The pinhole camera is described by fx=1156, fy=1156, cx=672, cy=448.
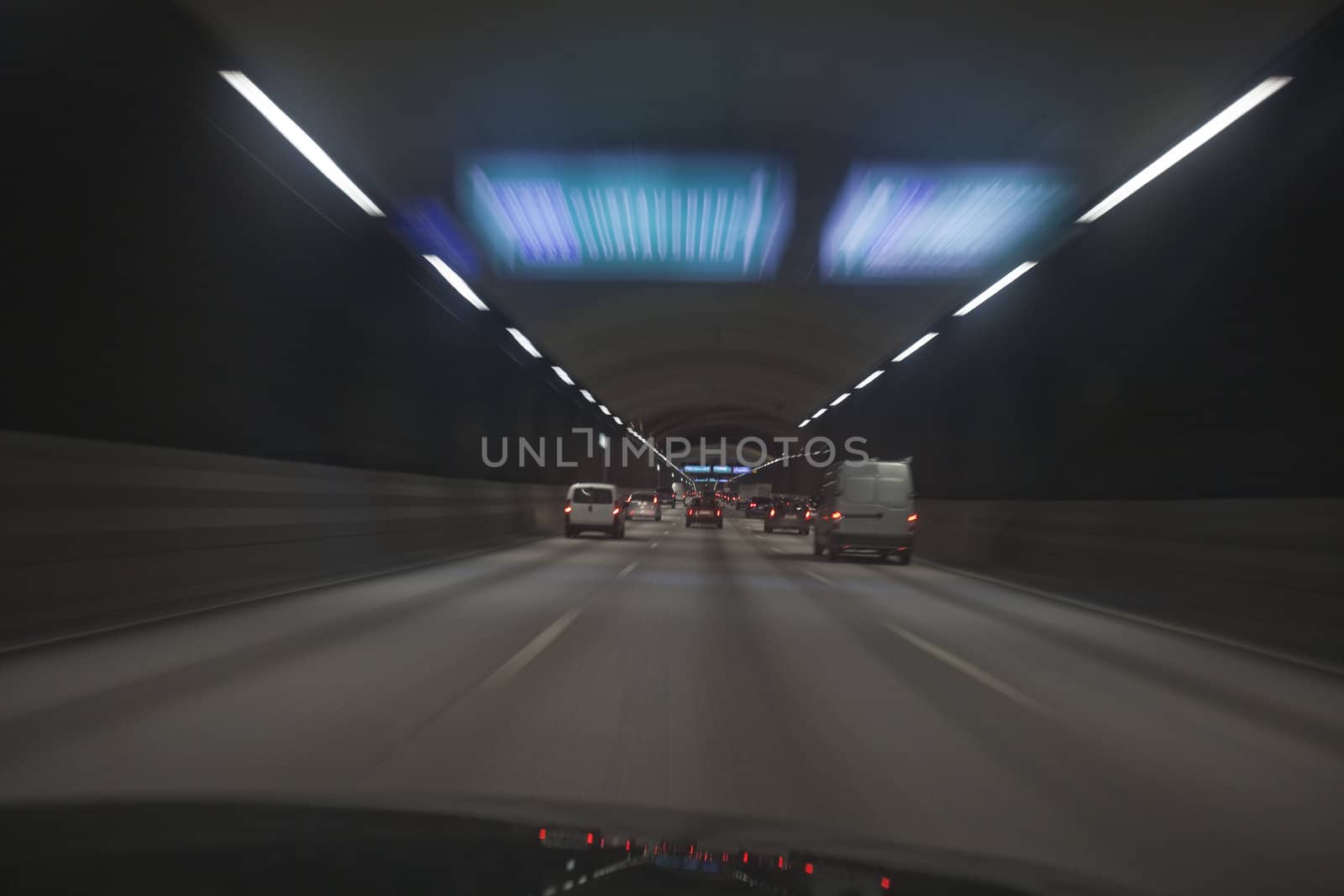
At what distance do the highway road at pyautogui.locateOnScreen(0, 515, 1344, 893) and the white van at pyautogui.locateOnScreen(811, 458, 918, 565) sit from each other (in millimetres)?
12556

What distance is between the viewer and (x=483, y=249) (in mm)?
21656

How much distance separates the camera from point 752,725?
7.03 metres

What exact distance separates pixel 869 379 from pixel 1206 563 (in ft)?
92.3

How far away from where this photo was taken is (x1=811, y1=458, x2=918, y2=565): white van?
25875 mm

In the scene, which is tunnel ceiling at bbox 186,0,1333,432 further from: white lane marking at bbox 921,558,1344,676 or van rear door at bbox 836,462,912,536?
van rear door at bbox 836,462,912,536

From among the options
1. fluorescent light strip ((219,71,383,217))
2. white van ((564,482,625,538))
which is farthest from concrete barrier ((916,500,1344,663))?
white van ((564,482,625,538))

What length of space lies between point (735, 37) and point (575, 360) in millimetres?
26589

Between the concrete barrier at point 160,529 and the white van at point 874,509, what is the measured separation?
33.3 ft

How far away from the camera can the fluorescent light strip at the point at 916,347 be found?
31859 millimetres

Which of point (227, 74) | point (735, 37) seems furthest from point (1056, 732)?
point (227, 74)

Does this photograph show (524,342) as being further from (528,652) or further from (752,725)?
(752,725)

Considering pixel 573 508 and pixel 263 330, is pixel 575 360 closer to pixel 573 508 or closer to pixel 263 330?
pixel 573 508

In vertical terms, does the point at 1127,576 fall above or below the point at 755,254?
below

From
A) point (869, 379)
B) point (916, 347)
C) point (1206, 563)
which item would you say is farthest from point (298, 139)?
point (869, 379)
